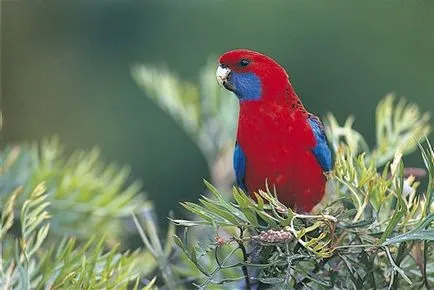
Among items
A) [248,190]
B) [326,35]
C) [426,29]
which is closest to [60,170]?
[248,190]

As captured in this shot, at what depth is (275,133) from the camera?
15.5 inches

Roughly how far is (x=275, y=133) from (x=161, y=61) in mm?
1031

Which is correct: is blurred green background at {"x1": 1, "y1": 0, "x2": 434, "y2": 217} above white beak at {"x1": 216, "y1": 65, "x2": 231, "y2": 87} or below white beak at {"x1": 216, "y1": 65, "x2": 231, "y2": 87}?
below

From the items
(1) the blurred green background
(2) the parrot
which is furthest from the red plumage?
(1) the blurred green background

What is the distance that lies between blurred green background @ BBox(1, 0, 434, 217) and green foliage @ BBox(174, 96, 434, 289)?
618 millimetres

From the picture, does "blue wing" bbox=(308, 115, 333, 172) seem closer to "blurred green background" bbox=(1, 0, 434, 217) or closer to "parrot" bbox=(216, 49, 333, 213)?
"parrot" bbox=(216, 49, 333, 213)

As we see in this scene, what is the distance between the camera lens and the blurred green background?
110 cm

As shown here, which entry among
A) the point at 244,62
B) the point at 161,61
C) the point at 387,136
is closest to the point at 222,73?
the point at 244,62

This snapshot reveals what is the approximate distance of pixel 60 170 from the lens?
514 millimetres

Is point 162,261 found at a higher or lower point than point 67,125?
higher

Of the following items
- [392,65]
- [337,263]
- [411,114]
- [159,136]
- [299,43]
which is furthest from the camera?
[159,136]

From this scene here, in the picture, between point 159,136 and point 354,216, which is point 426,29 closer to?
point 354,216

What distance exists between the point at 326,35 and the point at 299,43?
0.06m

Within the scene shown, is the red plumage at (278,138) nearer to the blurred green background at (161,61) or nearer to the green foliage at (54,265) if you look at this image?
the green foliage at (54,265)
